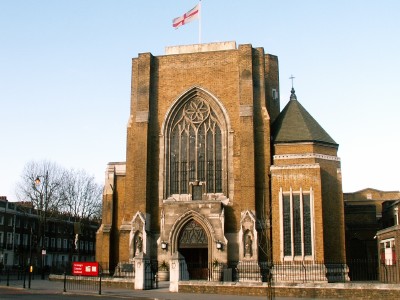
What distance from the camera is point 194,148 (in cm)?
3628

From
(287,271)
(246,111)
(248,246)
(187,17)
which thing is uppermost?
(187,17)

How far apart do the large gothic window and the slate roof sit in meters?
4.31

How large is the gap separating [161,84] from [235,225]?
11.6m

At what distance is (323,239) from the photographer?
31.6m

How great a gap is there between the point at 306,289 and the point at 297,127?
559 inches

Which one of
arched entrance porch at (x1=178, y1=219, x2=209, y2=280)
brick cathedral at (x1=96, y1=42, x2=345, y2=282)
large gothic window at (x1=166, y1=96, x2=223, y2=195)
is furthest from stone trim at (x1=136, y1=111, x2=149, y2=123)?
arched entrance porch at (x1=178, y1=219, x2=209, y2=280)

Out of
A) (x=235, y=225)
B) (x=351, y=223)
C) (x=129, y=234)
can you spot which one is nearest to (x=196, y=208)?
(x=235, y=225)

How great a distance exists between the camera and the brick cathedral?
32.2 m

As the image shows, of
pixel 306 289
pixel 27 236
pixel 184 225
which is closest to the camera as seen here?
pixel 306 289

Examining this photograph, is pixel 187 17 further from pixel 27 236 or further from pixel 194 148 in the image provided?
pixel 27 236

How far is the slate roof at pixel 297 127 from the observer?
113 feet

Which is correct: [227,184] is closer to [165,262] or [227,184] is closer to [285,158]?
[285,158]

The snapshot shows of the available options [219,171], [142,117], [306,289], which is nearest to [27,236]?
[142,117]

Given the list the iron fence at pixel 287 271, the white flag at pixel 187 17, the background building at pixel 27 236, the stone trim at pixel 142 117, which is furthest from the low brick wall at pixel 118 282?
the background building at pixel 27 236
